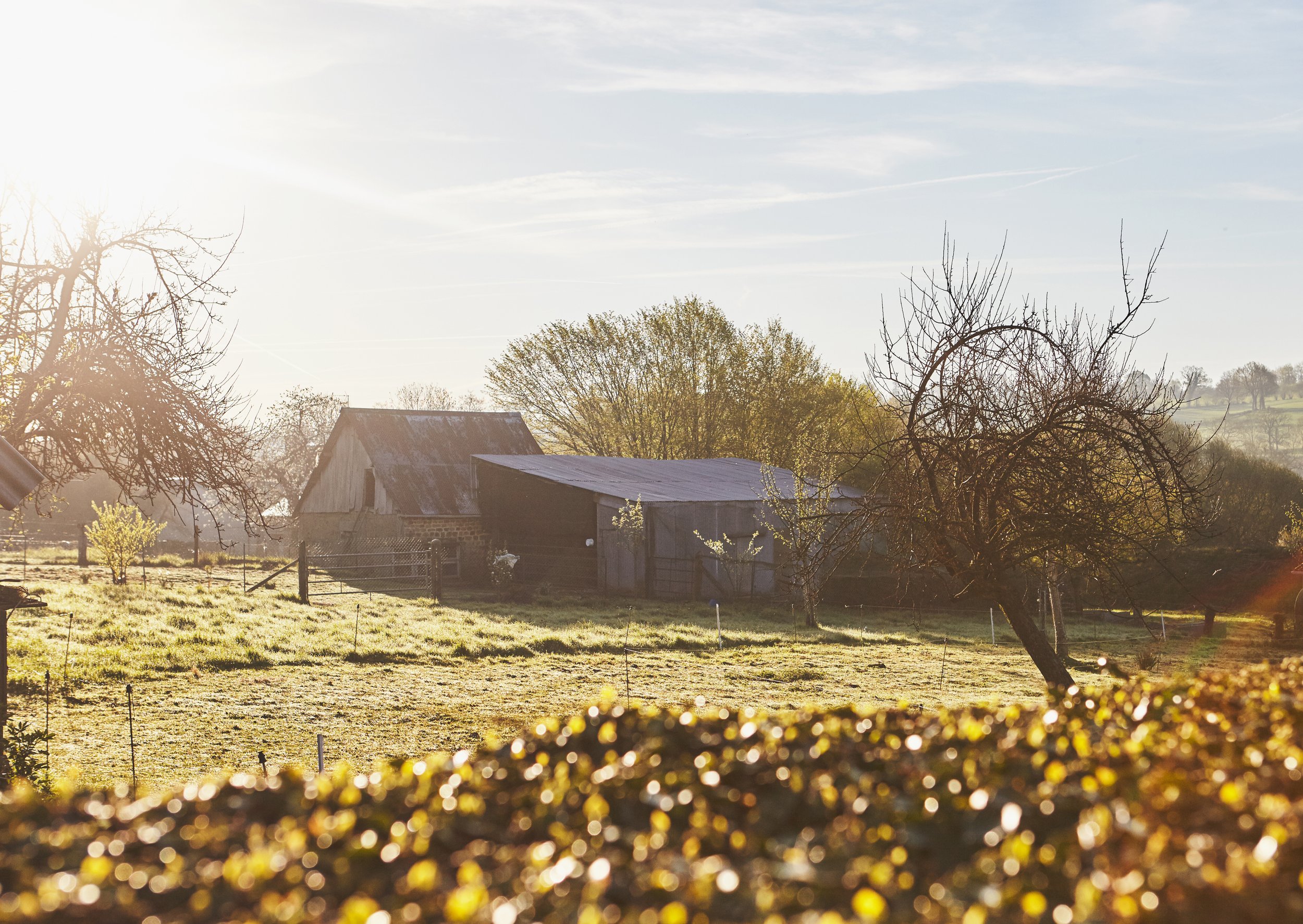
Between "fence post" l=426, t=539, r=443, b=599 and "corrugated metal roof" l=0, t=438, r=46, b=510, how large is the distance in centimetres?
1897

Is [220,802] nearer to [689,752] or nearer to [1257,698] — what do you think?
[689,752]

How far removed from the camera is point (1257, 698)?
15.0 ft

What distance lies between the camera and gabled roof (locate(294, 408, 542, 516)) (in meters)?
34.2

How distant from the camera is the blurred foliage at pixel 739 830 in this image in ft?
9.05

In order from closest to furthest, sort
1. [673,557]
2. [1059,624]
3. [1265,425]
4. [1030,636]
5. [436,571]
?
1. [1030,636]
2. [1059,624]
3. [436,571]
4. [673,557]
5. [1265,425]

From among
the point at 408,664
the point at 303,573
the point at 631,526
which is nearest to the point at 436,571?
the point at 303,573

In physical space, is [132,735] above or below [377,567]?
below

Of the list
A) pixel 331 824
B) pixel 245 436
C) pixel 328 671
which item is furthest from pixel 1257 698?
pixel 328 671

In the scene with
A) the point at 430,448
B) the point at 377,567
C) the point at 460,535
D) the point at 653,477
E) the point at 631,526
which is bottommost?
the point at 377,567

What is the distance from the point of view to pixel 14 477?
8430mm

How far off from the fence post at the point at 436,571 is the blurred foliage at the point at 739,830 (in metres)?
23.4

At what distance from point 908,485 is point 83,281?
9.87m

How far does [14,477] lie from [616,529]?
21847mm

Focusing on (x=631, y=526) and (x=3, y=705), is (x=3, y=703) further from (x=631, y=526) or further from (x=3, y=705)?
(x=631, y=526)
